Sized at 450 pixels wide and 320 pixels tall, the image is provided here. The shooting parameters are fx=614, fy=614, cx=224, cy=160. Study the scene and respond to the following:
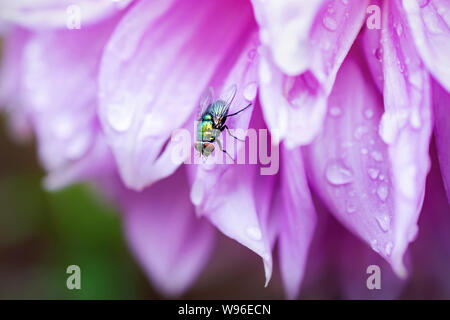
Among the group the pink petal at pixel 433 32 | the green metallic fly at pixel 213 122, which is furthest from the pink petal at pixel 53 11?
the pink petal at pixel 433 32

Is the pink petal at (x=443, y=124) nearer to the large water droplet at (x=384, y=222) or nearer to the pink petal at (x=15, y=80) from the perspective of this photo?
the large water droplet at (x=384, y=222)

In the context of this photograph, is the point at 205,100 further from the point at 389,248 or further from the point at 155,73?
the point at 389,248

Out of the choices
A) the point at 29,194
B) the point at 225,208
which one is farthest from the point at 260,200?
the point at 29,194

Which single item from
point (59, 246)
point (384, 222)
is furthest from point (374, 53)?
point (59, 246)

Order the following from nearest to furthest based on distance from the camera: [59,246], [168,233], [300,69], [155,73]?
1. [300,69]
2. [155,73]
3. [168,233]
4. [59,246]

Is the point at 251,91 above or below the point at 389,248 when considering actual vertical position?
above

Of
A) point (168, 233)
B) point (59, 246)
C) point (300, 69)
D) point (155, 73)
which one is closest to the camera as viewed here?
point (300, 69)
